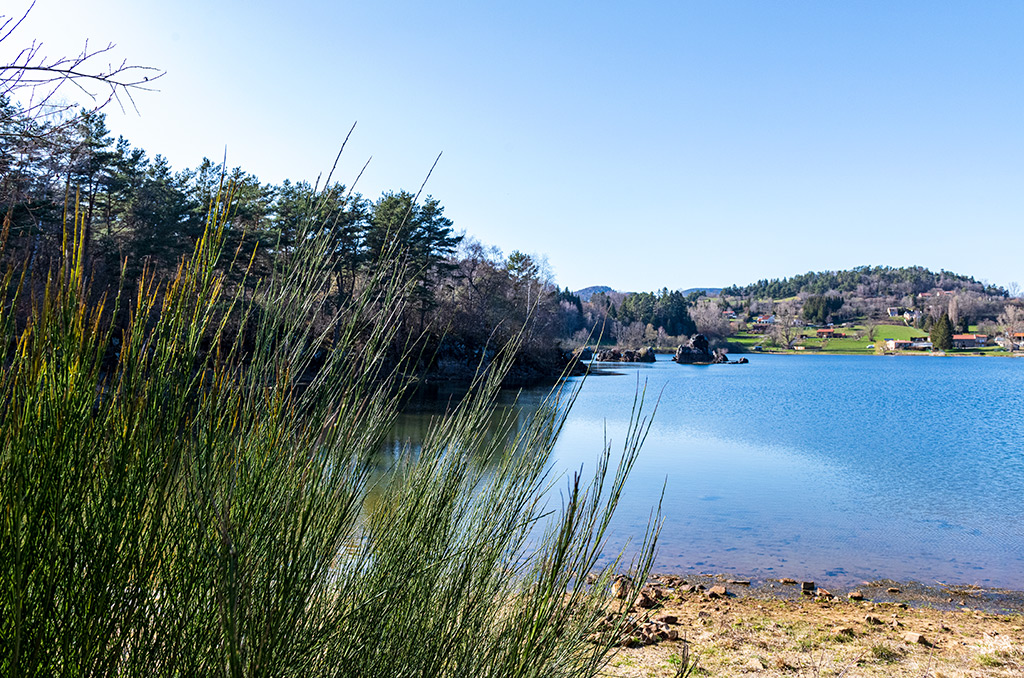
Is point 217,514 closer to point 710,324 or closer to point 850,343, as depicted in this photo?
point 710,324

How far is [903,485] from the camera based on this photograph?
1661cm

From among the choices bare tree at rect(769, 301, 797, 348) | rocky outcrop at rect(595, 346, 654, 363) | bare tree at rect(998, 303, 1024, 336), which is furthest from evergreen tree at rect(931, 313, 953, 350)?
rocky outcrop at rect(595, 346, 654, 363)

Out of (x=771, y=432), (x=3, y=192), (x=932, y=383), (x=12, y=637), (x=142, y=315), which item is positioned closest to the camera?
(x=12, y=637)

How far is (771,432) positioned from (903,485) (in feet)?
29.7

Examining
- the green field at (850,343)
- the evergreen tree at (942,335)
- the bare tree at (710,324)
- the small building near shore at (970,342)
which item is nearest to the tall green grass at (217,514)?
the bare tree at (710,324)

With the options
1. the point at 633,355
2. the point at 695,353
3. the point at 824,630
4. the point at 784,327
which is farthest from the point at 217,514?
the point at 784,327

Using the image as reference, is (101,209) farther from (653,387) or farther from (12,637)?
(653,387)

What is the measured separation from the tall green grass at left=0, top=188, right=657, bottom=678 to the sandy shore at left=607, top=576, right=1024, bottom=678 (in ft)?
12.0

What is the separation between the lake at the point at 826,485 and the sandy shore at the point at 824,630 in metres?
0.85

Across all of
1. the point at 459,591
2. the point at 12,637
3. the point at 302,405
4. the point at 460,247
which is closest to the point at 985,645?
the point at 459,591

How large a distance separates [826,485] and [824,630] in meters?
10.3

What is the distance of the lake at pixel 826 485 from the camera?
10.8 meters

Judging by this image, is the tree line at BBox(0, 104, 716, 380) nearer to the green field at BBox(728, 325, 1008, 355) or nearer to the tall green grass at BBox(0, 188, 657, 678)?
the tall green grass at BBox(0, 188, 657, 678)

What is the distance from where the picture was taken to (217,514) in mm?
1066
